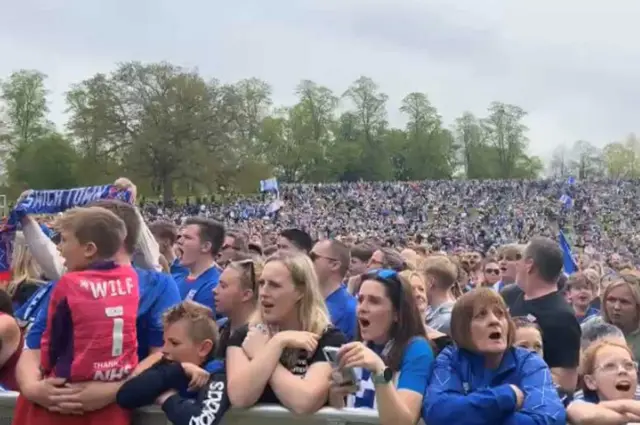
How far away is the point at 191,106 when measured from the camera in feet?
197

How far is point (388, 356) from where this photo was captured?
354cm

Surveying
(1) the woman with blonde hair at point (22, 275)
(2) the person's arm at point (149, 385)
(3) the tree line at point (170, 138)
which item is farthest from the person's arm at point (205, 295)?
(3) the tree line at point (170, 138)

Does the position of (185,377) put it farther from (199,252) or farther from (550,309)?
(550,309)

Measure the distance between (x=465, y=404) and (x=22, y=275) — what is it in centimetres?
346

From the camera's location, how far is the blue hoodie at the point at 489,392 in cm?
313

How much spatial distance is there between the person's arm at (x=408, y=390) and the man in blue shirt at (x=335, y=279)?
195 centimetres

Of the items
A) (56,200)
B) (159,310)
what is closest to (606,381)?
(159,310)

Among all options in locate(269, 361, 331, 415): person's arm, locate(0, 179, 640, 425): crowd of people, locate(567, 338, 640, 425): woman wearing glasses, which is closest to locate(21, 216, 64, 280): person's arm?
locate(0, 179, 640, 425): crowd of people

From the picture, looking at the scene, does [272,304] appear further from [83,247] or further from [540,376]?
[540,376]

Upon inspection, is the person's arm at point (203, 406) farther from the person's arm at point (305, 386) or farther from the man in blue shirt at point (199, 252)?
the man in blue shirt at point (199, 252)

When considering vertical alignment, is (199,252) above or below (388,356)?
above

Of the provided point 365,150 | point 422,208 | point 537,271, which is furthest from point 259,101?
point 537,271

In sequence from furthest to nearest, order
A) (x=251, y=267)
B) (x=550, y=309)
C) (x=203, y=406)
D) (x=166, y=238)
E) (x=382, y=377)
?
(x=166, y=238) → (x=550, y=309) → (x=251, y=267) → (x=203, y=406) → (x=382, y=377)

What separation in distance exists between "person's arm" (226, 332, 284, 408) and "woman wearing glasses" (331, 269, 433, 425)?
0.94ft
